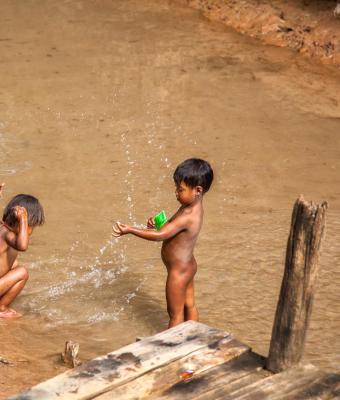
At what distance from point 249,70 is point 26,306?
4484 mm

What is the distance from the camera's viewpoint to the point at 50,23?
10.2 metres

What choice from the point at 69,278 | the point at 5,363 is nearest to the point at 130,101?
the point at 69,278

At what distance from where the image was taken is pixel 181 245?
507 centimetres

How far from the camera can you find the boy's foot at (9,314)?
5.36 metres

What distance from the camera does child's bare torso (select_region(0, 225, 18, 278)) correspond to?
5.26 metres

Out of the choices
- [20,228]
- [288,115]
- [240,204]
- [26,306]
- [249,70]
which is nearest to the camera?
[20,228]

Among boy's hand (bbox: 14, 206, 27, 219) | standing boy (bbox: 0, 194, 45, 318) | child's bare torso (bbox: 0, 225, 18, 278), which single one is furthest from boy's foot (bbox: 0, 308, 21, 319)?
boy's hand (bbox: 14, 206, 27, 219)

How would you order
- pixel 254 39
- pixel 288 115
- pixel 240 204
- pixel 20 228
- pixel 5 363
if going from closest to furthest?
pixel 5 363 → pixel 20 228 → pixel 240 204 → pixel 288 115 → pixel 254 39

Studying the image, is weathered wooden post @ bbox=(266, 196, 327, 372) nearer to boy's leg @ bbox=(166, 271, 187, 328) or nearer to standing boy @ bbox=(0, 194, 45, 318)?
boy's leg @ bbox=(166, 271, 187, 328)

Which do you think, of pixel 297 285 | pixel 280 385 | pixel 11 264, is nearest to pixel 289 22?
pixel 11 264

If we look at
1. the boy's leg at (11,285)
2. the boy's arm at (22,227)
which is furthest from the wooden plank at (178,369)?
the boy's leg at (11,285)

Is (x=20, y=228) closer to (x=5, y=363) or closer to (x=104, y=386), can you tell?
(x=5, y=363)

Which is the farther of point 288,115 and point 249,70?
point 249,70

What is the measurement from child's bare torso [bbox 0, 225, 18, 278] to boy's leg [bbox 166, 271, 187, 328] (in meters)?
0.89
